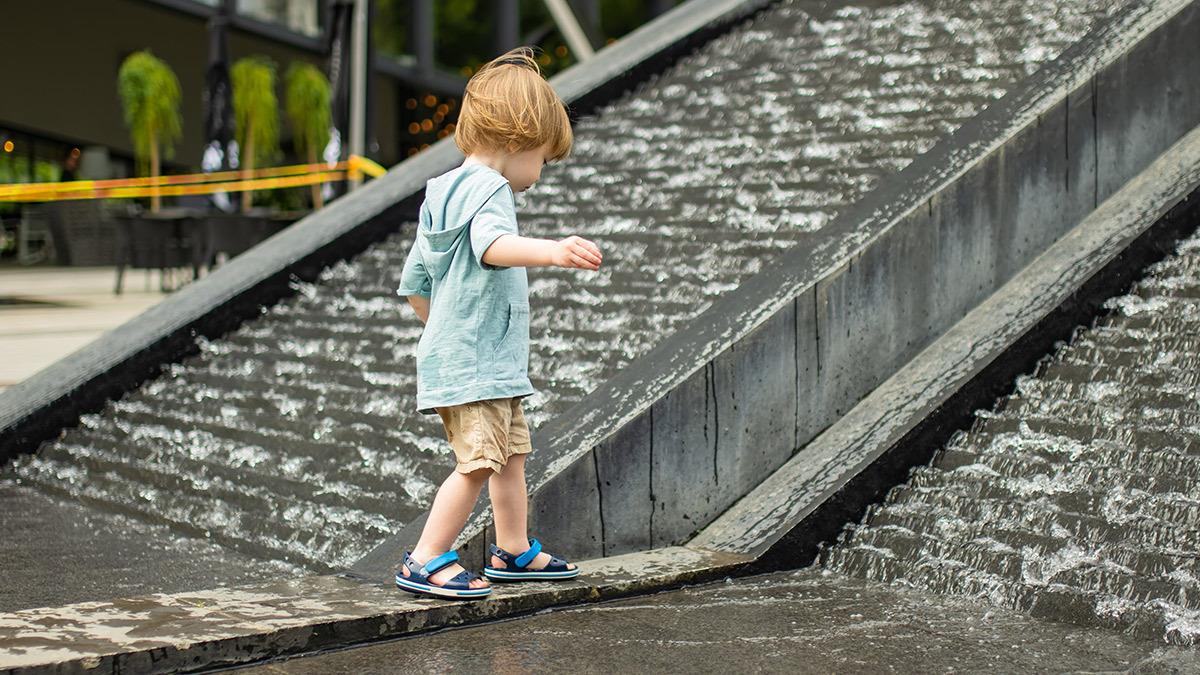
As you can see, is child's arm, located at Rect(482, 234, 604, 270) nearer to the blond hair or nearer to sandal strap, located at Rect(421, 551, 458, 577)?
the blond hair

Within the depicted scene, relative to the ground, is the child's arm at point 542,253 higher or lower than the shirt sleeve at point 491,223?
lower

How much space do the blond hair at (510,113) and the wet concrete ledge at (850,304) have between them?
125 centimetres

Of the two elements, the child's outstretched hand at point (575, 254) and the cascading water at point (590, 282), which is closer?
the child's outstretched hand at point (575, 254)

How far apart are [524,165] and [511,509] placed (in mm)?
1022

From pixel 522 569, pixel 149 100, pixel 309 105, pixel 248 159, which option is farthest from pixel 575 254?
pixel 309 105

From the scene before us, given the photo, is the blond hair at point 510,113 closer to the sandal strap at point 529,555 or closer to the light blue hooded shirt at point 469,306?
the light blue hooded shirt at point 469,306

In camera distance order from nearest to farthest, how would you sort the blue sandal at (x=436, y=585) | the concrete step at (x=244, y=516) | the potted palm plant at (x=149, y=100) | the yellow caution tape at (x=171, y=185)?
the blue sandal at (x=436, y=585)
the concrete step at (x=244, y=516)
the yellow caution tape at (x=171, y=185)
the potted palm plant at (x=149, y=100)

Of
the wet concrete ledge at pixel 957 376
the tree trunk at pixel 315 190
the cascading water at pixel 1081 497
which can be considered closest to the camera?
the cascading water at pixel 1081 497

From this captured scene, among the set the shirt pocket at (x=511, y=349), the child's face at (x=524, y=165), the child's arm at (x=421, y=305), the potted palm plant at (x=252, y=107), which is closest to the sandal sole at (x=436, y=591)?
the shirt pocket at (x=511, y=349)

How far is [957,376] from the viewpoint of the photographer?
584cm

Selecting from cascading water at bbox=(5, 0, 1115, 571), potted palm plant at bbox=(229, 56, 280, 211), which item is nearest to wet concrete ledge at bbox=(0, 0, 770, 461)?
cascading water at bbox=(5, 0, 1115, 571)

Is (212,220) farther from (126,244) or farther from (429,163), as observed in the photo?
(429,163)

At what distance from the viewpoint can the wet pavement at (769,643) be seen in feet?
13.1

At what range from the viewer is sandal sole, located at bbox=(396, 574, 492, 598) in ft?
14.2
